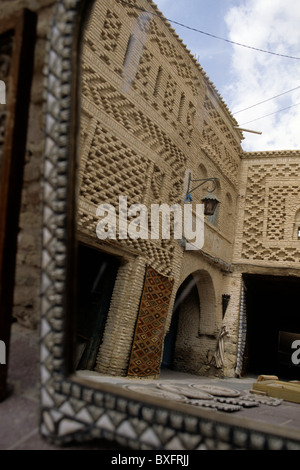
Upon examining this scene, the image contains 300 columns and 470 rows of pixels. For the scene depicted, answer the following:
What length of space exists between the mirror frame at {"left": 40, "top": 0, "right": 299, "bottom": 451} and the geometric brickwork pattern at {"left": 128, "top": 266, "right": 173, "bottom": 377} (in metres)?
6.05

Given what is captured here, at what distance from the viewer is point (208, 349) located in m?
11.1

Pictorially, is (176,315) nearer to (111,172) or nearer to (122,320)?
(122,320)

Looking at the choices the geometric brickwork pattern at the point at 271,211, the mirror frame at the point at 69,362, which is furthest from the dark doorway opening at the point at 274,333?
the mirror frame at the point at 69,362

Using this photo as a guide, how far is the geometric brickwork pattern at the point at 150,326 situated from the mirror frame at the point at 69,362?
605cm

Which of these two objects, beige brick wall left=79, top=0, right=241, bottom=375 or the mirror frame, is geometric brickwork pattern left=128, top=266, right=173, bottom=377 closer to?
beige brick wall left=79, top=0, right=241, bottom=375

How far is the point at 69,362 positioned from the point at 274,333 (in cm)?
1479

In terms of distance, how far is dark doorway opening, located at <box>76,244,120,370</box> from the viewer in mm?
7195

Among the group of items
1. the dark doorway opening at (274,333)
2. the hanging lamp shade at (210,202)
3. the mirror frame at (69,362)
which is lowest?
the dark doorway opening at (274,333)

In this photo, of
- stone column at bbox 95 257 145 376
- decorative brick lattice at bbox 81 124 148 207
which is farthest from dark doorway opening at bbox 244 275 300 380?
decorative brick lattice at bbox 81 124 148 207

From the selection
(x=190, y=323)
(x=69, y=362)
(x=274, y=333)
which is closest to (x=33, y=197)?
(x=69, y=362)

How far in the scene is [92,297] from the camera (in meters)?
7.54

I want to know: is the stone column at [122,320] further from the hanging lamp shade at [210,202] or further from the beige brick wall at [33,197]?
the beige brick wall at [33,197]

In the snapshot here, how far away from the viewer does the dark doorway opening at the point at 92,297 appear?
720 centimetres
